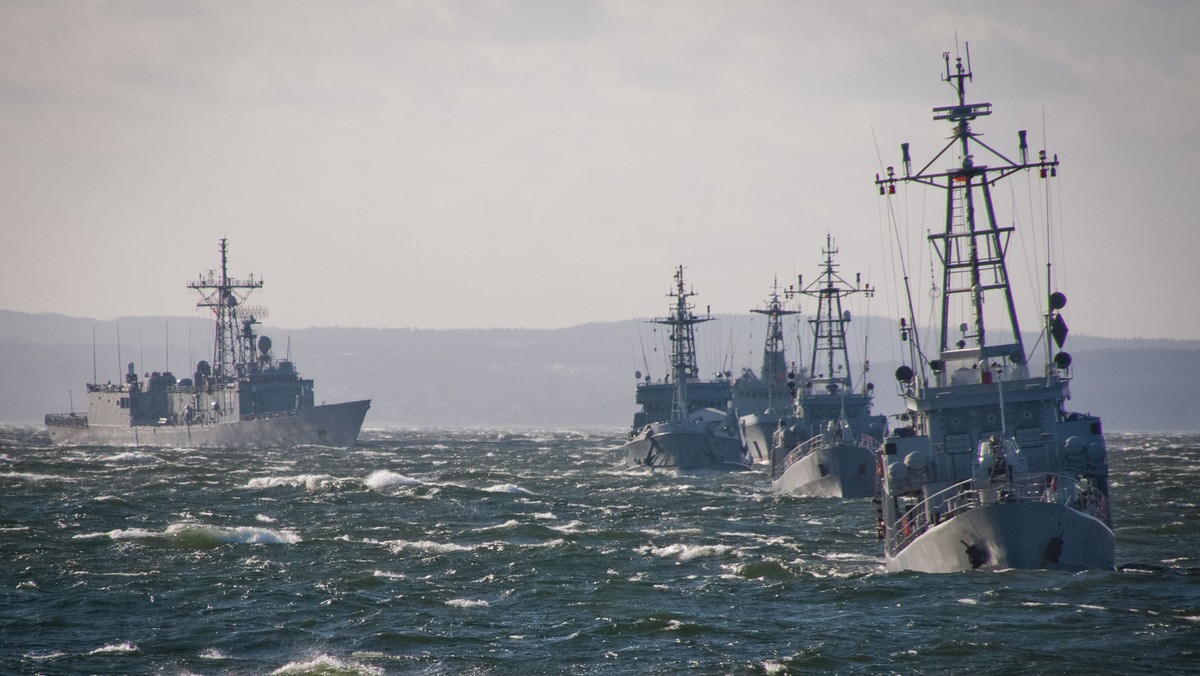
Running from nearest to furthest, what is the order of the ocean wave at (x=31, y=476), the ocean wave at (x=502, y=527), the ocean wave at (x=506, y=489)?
the ocean wave at (x=502, y=527)
the ocean wave at (x=506, y=489)
the ocean wave at (x=31, y=476)

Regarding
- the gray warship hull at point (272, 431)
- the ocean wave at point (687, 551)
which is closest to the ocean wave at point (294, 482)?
the ocean wave at point (687, 551)

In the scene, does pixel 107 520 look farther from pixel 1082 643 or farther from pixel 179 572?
pixel 1082 643

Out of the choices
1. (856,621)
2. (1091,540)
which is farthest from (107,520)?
(1091,540)

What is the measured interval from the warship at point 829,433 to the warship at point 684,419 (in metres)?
7.55

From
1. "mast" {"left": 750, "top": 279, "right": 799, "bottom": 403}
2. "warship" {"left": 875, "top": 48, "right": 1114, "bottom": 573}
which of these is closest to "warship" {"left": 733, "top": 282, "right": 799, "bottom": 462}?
"mast" {"left": 750, "top": 279, "right": 799, "bottom": 403}

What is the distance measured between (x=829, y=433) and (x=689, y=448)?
79.3ft

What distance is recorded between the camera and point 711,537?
140 ft

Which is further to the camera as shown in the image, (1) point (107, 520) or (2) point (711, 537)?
(1) point (107, 520)

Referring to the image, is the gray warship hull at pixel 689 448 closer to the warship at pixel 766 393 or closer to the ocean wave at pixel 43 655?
the warship at pixel 766 393

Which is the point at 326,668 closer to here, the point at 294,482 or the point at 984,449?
the point at 984,449

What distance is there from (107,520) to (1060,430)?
3584 centimetres

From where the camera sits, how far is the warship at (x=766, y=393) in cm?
9850

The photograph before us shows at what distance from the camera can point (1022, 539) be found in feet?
92.3

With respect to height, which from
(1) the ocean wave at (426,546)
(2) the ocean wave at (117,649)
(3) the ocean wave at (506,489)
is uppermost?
(2) the ocean wave at (117,649)
